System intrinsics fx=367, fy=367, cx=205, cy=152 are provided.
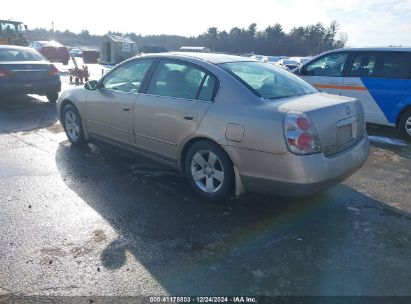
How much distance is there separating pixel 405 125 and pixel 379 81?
3.17 ft

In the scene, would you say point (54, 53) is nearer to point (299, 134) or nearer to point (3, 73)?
point (3, 73)

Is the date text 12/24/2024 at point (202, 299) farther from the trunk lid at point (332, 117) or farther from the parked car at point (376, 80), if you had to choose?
the parked car at point (376, 80)

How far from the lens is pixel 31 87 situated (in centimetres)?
918

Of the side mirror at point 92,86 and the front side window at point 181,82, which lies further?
the side mirror at point 92,86

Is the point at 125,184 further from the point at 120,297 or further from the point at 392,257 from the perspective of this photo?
the point at 392,257

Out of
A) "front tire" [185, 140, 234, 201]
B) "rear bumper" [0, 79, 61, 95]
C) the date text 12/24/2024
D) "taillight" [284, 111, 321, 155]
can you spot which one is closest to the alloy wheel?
"front tire" [185, 140, 234, 201]

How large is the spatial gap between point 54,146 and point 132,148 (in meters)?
1.90

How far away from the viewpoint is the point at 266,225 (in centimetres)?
363

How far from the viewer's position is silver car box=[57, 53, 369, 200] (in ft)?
11.3

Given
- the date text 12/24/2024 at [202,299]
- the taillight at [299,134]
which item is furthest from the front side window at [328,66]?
the date text 12/24/2024 at [202,299]

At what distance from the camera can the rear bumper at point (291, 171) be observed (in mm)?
3381

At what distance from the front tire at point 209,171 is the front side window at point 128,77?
52.6 inches

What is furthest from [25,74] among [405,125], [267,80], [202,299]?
[405,125]

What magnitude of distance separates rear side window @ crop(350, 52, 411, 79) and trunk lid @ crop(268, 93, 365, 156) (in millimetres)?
3389
